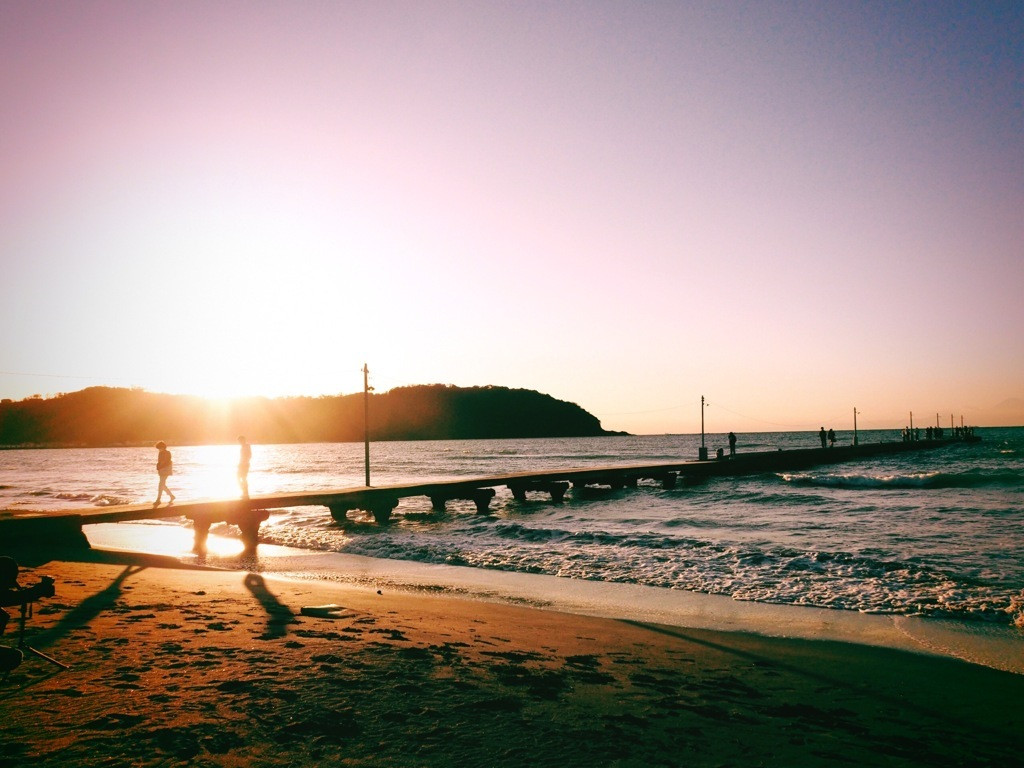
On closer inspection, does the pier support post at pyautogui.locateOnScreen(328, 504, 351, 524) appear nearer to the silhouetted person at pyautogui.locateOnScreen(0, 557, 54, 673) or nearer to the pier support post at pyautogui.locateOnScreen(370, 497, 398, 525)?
the pier support post at pyautogui.locateOnScreen(370, 497, 398, 525)

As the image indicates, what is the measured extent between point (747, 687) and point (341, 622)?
5.04 metres

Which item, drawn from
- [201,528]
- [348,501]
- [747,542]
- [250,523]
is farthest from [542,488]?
[201,528]

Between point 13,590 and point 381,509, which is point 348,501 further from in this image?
point 13,590

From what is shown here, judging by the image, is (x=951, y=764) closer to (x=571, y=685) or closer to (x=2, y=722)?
(x=571, y=685)

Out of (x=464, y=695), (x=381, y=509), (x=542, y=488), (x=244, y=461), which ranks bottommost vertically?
(x=542, y=488)

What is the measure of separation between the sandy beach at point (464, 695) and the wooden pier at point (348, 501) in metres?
9.67

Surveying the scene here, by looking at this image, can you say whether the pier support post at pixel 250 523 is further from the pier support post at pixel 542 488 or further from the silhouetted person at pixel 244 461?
the pier support post at pixel 542 488

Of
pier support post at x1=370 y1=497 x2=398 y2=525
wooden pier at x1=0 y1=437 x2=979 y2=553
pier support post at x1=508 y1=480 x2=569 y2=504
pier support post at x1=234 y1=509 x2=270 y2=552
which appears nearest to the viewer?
wooden pier at x1=0 y1=437 x2=979 y2=553

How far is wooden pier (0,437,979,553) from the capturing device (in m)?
17.5

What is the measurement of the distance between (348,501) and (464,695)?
21.2m

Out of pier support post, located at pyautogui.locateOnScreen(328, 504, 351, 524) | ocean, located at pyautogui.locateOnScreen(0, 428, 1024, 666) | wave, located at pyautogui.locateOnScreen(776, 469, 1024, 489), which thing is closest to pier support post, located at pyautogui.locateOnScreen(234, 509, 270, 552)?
ocean, located at pyautogui.locateOnScreen(0, 428, 1024, 666)

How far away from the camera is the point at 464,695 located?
590 centimetres

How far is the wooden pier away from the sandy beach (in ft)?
31.7

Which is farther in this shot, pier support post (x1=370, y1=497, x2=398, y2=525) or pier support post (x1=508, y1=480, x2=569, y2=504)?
pier support post (x1=508, y1=480, x2=569, y2=504)
